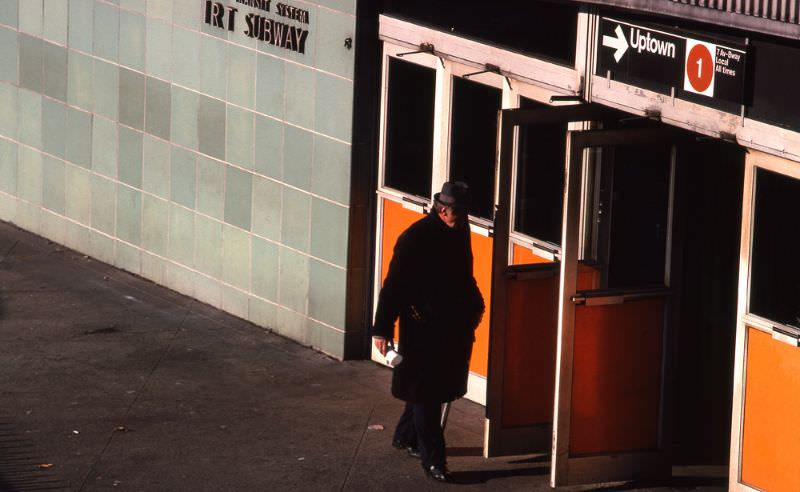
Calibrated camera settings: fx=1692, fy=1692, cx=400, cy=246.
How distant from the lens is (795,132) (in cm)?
877

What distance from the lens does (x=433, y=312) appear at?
9945 mm

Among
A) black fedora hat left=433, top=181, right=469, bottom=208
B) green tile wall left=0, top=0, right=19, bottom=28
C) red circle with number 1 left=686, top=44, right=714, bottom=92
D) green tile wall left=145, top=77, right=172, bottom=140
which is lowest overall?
green tile wall left=145, top=77, right=172, bottom=140

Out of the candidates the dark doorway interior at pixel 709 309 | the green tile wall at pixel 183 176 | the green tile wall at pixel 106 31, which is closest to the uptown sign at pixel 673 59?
the dark doorway interior at pixel 709 309

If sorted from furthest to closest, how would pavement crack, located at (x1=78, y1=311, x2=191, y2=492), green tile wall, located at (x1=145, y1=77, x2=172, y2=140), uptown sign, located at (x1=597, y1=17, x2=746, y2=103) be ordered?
green tile wall, located at (x1=145, y1=77, x2=172, y2=140) < pavement crack, located at (x1=78, y1=311, x2=191, y2=492) < uptown sign, located at (x1=597, y1=17, x2=746, y2=103)

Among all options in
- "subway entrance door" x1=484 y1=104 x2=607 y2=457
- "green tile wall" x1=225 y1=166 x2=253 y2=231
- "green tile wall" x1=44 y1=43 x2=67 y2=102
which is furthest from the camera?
"green tile wall" x1=44 y1=43 x2=67 y2=102

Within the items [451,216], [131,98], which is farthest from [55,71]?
[451,216]

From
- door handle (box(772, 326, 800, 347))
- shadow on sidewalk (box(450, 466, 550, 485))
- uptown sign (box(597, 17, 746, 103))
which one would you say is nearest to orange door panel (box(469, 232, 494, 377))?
shadow on sidewalk (box(450, 466, 550, 485))

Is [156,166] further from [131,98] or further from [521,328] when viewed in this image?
[521,328]

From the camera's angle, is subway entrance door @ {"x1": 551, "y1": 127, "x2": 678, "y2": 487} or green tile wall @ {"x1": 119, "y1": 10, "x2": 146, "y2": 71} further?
green tile wall @ {"x1": 119, "y1": 10, "x2": 146, "y2": 71}

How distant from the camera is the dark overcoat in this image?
390 inches

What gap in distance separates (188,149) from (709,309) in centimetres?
498

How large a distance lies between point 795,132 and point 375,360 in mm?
4686

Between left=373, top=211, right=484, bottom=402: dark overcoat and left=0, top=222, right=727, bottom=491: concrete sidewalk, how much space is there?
0.64 m

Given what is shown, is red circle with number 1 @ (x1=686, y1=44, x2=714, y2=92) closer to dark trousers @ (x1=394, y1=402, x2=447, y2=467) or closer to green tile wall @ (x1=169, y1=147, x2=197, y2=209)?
dark trousers @ (x1=394, y1=402, x2=447, y2=467)
